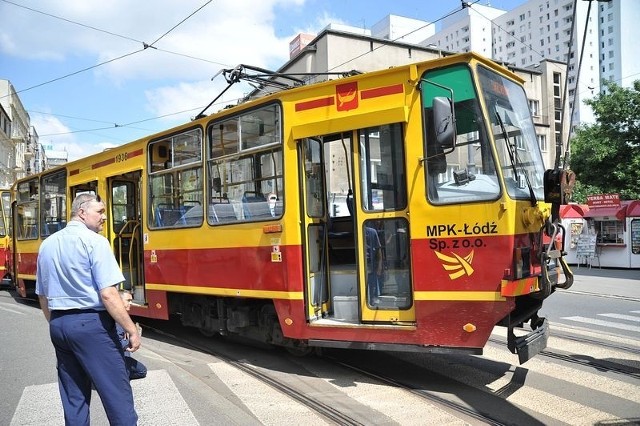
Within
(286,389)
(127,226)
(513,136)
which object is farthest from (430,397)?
(127,226)

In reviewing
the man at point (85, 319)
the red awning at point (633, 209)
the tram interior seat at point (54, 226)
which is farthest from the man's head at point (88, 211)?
the red awning at point (633, 209)

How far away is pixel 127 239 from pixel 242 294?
12.8 ft

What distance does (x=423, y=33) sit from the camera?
380 ft

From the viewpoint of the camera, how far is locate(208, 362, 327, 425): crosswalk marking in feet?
15.0

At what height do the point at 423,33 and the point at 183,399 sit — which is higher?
the point at 423,33

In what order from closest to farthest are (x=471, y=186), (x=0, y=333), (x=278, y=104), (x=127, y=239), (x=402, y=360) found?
(x=471, y=186) → (x=278, y=104) → (x=402, y=360) → (x=0, y=333) → (x=127, y=239)

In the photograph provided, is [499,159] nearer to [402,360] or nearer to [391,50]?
[402,360]

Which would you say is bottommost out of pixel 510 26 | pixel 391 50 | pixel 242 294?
pixel 242 294

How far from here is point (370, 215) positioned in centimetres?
538

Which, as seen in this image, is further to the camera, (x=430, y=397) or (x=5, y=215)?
(x=5, y=215)

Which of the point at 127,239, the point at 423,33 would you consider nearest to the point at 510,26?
the point at 423,33

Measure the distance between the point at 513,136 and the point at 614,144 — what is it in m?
21.0

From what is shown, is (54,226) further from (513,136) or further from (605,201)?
(605,201)

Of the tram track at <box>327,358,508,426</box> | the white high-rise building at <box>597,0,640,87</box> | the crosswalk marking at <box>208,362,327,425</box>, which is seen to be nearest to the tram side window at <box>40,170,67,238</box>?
the crosswalk marking at <box>208,362,327,425</box>
